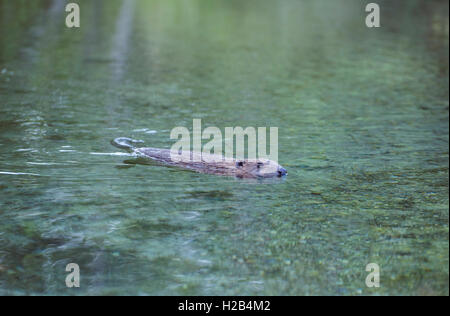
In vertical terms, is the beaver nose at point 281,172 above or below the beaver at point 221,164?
below

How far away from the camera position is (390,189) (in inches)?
278

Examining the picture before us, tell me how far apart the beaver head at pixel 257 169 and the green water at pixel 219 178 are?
0.79 feet

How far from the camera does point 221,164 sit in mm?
7340

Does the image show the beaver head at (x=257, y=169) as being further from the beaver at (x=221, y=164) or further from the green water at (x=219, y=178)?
the green water at (x=219, y=178)

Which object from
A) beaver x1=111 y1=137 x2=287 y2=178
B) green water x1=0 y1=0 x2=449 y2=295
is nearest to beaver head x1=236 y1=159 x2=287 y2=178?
beaver x1=111 y1=137 x2=287 y2=178

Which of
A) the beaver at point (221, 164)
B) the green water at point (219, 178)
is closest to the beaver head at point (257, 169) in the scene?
the beaver at point (221, 164)

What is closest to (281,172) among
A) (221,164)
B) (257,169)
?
(257,169)

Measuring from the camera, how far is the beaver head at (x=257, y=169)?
7215mm

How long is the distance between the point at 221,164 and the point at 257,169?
45 centimetres

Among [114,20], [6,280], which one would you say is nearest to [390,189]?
[6,280]

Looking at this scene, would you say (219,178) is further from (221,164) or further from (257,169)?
(257,169)

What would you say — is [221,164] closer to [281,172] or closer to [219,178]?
[219,178]

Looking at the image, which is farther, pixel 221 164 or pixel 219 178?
pixel 221 164

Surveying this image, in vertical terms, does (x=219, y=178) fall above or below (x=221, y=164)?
below
